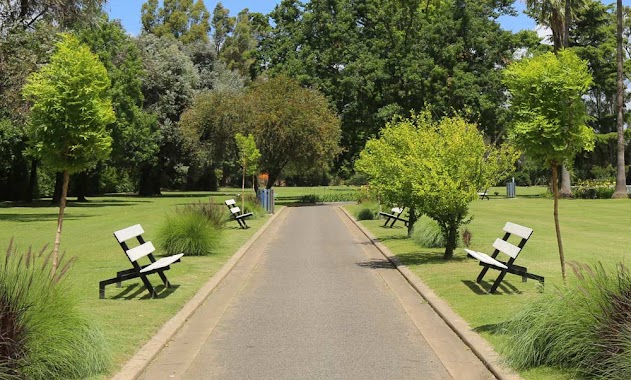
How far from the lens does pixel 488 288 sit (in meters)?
11.1

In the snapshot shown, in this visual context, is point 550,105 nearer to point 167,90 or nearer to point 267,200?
point 267,200

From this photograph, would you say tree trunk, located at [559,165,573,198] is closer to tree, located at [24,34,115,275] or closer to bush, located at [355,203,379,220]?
bush, located at [355,203,379,220]

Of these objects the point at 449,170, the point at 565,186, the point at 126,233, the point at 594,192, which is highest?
the point at 449,170

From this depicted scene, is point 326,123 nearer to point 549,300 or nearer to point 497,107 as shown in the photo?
point 497,107

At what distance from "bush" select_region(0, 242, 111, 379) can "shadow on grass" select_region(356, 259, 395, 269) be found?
9162 millimetres

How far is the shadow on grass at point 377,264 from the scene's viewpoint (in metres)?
15.0

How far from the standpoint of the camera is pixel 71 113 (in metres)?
11.0

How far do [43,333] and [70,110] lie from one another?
19.6ft

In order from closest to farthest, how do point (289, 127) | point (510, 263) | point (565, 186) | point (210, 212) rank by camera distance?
1. point (510, 263)
2. point (210, 212)
3. point (289, 127)
4. point (565, 186)

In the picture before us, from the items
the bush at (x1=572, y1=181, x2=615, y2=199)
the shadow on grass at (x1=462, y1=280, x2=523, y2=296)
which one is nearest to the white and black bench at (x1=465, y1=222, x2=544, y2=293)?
the shadow on grass at (x1=462, y1=280, x2=523, y2=296)

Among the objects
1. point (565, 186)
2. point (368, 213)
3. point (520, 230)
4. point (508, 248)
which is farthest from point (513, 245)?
point (565, 186)

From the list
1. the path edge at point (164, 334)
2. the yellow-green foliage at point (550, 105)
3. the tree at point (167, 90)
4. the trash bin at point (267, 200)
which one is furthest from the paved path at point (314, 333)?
the tree at point (167, 90)

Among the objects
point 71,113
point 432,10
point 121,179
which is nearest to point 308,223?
point 71,113

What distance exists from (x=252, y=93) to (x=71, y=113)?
3649 cm
